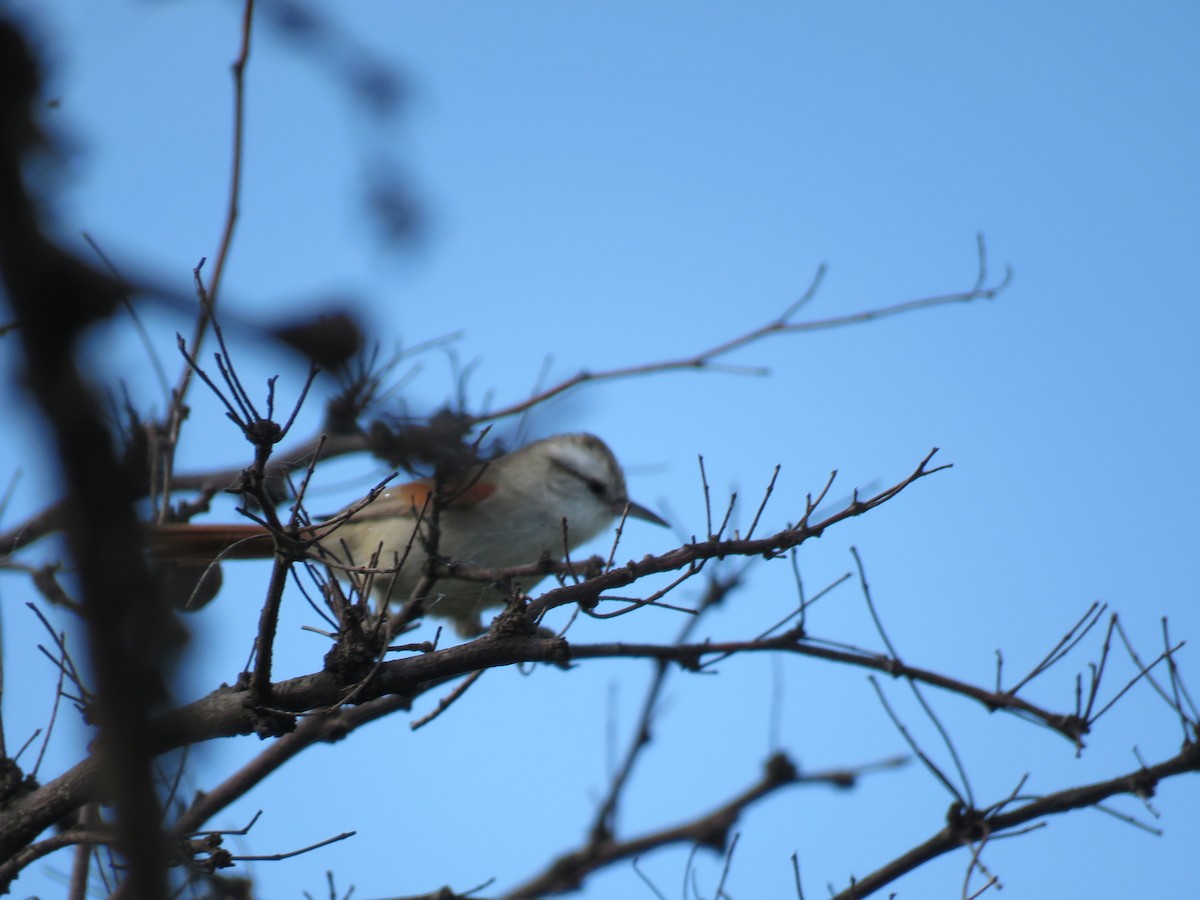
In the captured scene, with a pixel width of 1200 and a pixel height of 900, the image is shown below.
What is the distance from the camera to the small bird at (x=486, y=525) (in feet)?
18.9

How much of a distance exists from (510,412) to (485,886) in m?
1.96

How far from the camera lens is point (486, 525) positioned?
6617mm

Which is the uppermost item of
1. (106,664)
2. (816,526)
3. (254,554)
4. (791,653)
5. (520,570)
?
(254,554)

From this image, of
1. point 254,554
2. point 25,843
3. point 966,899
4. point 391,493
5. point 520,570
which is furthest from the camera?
point 391,493

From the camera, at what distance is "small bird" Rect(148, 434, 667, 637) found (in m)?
5.76

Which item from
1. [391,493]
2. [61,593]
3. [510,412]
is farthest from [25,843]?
[391,493]

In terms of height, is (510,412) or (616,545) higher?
(510,412)

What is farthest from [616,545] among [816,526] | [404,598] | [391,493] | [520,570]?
[391,493]

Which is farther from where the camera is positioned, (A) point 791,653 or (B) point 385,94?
(A) point 791,653

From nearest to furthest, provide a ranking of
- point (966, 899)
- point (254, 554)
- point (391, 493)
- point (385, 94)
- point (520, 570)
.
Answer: point (385, 94) < point (966, 899) < point (520, 570) < point (254, 554) < point (391, 493)

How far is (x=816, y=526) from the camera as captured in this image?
3.13 m

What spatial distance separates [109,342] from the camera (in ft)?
3.29

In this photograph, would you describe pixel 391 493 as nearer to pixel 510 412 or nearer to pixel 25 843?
pixel 510 412

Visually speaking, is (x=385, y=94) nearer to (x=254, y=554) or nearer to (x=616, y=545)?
(x=616, y=545)
